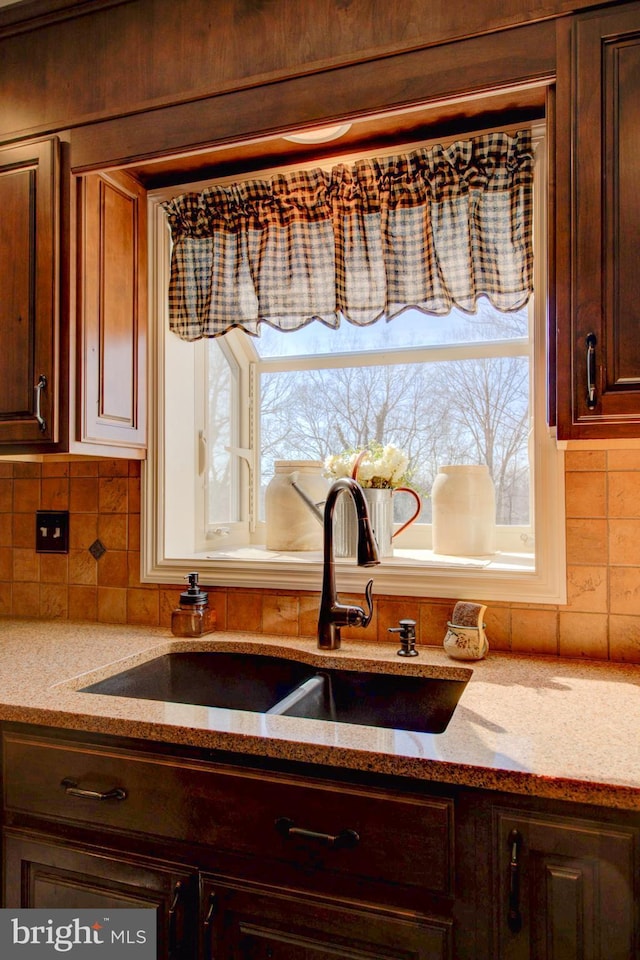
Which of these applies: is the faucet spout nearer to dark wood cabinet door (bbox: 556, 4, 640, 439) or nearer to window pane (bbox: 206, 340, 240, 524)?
dark wood cabinet door (bbox: 556, 4, 640, 439)

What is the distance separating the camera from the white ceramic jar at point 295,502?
1.91 metres

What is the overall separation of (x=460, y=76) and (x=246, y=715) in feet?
4.17

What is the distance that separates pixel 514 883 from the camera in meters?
0.92

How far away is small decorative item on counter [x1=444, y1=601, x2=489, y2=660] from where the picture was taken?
1.42 meters

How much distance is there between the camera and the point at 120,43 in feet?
4.97

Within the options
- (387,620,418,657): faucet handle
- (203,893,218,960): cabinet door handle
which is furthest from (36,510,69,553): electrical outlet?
(203,893,218,960): cabinet door handle

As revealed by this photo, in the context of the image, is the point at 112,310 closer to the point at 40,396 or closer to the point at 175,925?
the point at 40,396

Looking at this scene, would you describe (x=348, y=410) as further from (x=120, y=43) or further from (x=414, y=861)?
(x=414, y=861)

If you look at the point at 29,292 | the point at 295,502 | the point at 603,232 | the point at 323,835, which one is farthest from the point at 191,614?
the point at 603,232

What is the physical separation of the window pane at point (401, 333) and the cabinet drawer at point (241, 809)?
123cm

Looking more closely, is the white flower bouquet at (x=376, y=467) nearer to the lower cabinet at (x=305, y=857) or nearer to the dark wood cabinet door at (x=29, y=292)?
the dark wood cabinet door at (x=29, y=292)

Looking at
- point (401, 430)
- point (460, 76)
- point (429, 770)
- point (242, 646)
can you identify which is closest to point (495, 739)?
point (429, 770)

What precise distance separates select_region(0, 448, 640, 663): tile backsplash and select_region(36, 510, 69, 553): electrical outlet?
2 centimetres

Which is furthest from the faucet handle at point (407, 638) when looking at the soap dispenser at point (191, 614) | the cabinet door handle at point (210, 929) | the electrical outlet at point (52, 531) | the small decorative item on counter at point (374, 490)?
the electrical outlet at point (52, 531)
